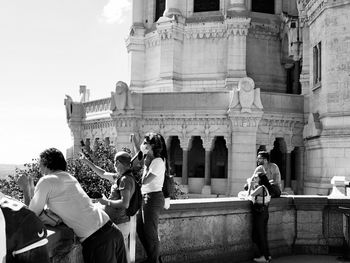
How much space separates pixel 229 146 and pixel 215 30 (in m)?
11.3

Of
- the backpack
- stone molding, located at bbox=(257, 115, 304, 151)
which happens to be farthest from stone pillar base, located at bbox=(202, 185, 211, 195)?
the backpack

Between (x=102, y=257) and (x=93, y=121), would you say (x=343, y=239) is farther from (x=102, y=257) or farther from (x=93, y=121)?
(x=93, y=121)

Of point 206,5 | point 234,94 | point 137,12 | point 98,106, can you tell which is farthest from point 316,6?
point 137,12

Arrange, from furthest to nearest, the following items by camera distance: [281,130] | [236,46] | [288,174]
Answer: [236,46] → [288,174] → [281,130]

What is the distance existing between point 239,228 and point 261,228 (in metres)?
0.47

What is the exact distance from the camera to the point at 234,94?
25875 millimetres

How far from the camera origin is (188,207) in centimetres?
821

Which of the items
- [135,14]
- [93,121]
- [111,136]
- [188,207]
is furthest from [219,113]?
[188,207]

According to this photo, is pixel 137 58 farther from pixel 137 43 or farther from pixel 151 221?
pixel 151 221

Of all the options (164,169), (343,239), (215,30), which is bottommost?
(343,239)

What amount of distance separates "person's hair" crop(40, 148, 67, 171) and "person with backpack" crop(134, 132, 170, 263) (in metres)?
1.92

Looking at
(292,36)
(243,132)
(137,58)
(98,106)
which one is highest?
(292,36)

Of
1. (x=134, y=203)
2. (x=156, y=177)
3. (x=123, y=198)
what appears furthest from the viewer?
(x=156, y=177)

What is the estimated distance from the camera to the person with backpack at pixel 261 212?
Answer: 29.0 feet
